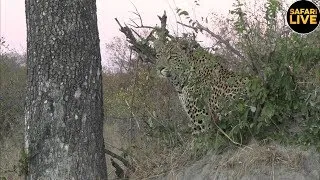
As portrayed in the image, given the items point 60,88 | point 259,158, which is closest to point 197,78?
point 259,158

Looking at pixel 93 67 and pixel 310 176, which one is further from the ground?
pixel 93 67

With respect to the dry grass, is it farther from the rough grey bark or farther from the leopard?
the rough grey bark

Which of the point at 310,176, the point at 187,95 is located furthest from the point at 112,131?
the point at 310,176

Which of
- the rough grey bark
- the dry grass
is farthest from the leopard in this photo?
the rough grey bark

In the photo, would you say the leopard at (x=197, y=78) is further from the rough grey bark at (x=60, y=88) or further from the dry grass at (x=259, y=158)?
the rough grey bark at (x=60, y=88)

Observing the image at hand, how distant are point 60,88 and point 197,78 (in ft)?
7.67

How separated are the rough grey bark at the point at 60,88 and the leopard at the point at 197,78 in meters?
1.34

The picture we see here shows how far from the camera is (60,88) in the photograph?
15.8 feet

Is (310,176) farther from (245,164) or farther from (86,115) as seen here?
(86,115)

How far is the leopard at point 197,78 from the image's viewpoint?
609 cm

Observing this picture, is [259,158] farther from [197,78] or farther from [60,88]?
[197,78]

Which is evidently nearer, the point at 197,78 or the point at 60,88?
the point at 60,88

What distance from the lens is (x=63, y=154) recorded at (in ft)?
15.9

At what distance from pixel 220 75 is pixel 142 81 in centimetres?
226
